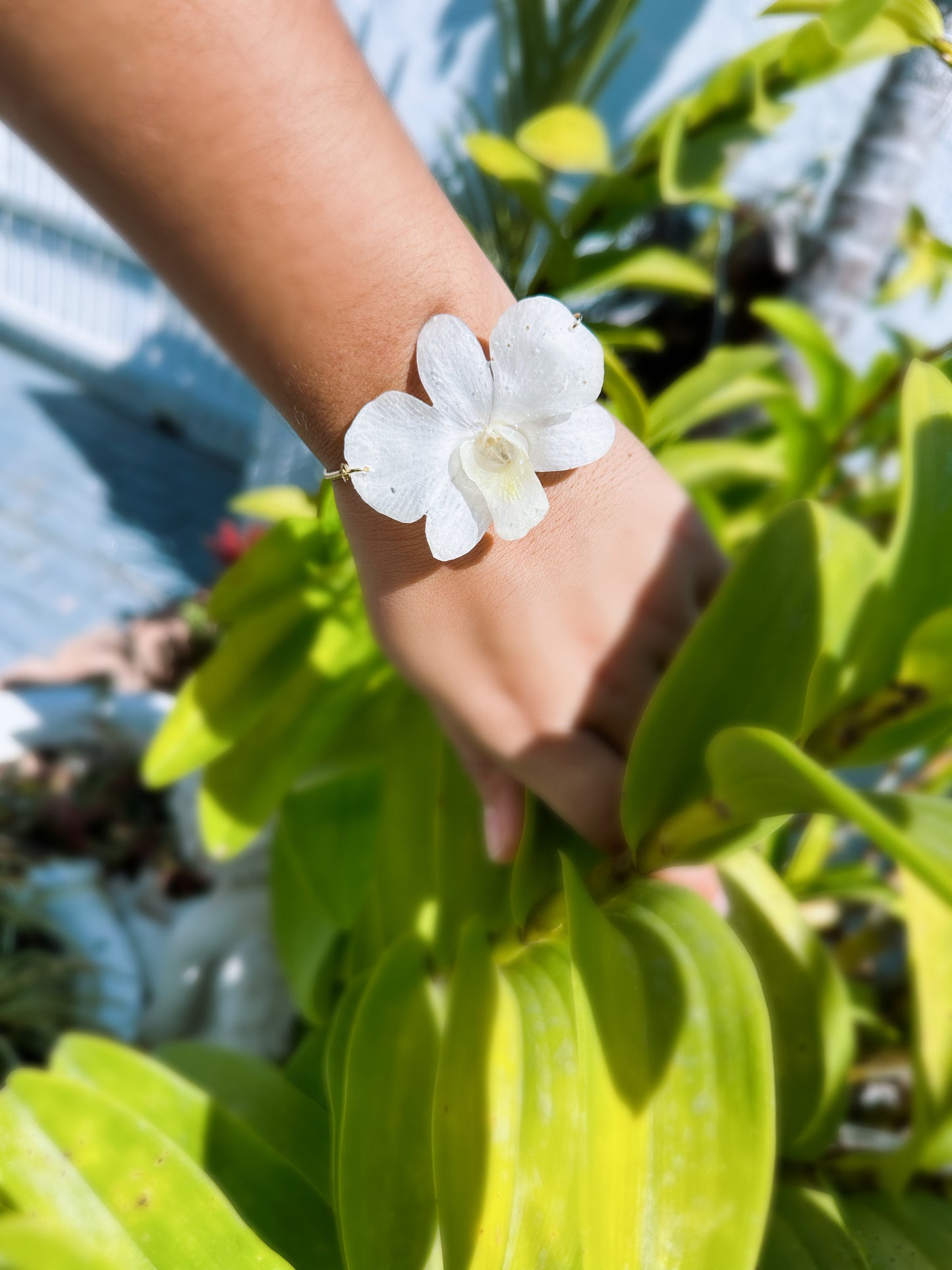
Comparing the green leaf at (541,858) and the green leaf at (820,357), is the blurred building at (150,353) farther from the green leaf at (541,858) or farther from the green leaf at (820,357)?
the green leaf at (541,858)

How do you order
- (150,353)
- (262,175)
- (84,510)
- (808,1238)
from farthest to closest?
(150,353)
(84,510)
(808,1238)
(262,175)

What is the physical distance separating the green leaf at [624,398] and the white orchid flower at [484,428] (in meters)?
0.10

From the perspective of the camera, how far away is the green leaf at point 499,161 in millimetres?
613

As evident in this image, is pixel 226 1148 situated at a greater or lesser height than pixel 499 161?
lesser

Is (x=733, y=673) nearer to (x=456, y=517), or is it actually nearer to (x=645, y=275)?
(x=456, y=517)

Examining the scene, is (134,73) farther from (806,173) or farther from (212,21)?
(806,173)

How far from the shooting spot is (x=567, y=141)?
628 mm

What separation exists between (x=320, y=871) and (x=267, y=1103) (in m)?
0.15

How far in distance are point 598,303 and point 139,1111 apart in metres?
0.93

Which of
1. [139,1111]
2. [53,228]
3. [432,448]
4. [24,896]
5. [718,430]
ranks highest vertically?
[53,228]

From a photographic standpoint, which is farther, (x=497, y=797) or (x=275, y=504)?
(x=275, y=504)

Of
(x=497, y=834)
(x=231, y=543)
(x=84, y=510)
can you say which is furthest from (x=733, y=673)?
(x=84, y=510)

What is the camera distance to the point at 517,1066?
0.40 meters

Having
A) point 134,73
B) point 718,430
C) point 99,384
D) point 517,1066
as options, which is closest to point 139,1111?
point 517,1066
